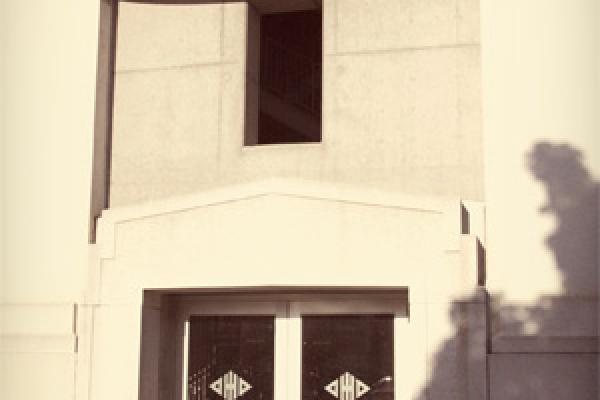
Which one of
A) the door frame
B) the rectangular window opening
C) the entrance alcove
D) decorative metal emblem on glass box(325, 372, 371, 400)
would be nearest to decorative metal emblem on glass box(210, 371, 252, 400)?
the door frame

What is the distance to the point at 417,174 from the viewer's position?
12039mm

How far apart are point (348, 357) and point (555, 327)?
8.16 ft

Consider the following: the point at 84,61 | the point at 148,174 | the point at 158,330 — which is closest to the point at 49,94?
the point at 84,61

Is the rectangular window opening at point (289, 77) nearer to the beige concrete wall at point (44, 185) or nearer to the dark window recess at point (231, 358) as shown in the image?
the beige concrete wall at point (44, 185)

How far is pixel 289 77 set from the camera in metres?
16.6

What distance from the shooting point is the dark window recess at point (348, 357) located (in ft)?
39.4

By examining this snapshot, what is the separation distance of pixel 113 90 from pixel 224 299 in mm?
3017

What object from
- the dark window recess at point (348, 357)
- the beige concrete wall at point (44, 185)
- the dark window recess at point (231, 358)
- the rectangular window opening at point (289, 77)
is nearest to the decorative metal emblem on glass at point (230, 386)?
the dark window recess at point (231, 358)

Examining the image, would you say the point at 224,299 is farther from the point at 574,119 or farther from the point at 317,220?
the point at 574,119

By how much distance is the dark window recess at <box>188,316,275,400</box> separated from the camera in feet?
41.0

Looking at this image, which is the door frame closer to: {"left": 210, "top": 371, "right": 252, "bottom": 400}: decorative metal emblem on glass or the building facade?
the building facade

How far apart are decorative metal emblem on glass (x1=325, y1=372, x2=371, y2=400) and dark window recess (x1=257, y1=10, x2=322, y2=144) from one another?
3.92m

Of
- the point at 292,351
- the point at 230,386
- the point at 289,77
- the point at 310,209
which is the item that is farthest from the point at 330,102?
the point at 289,77

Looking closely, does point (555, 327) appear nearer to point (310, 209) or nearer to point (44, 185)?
point (310, 209)
